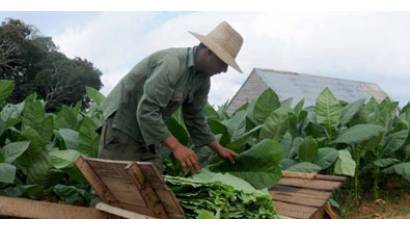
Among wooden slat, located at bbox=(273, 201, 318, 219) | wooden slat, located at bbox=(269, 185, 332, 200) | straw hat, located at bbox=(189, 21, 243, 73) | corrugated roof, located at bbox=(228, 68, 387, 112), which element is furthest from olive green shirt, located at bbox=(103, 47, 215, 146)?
corrugated roof, located at bbox=(228, 68, 387, 112)

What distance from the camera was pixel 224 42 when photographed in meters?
2.55

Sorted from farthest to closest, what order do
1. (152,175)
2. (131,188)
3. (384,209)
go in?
(384,209), (131,188), (152,175)

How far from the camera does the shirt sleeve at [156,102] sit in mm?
2393

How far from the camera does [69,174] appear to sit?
9.81 ft

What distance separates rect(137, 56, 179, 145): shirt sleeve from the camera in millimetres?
2393

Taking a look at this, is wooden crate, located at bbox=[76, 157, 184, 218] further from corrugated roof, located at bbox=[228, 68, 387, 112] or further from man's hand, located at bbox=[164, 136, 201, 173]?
corrugated roof, located at bbox=[228, 68, 387, 112]

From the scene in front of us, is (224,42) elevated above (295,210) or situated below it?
above

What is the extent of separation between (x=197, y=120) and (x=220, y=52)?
0.58 meters

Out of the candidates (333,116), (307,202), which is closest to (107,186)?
(307,202)

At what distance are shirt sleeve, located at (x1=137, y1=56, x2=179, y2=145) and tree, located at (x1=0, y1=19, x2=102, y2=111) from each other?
342 cm

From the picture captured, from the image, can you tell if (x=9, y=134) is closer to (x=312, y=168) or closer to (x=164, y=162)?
(x=164, y=162)

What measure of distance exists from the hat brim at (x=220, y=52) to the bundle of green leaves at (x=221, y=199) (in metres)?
0.54

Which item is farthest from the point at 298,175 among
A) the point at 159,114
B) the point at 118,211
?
the point at 118,211

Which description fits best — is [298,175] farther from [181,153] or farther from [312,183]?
[181,153]
